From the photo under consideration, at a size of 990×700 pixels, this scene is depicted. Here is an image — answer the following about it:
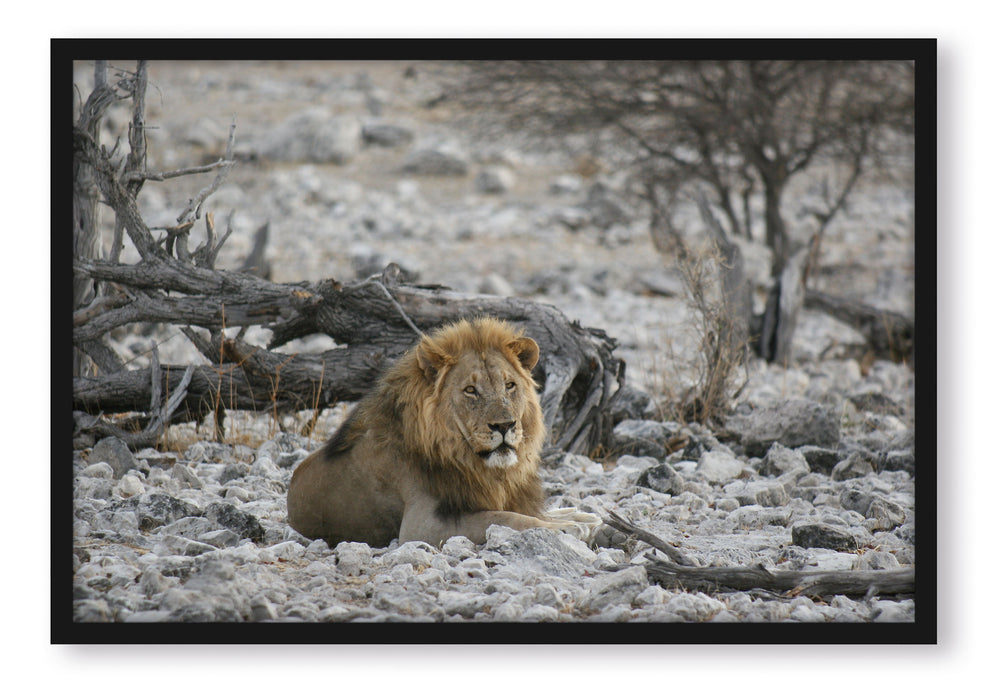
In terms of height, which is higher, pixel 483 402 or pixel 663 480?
pixel 483 402

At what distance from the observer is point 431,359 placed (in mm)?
4875

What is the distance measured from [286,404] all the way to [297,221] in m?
10.2

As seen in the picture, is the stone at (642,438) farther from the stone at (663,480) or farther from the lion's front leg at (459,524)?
the lion's front leg at (459,524)

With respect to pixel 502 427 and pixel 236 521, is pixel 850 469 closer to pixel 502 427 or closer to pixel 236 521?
pixel 502 427

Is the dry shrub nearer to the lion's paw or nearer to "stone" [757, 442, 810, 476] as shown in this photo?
"stone" [757, 442, 810, 476]

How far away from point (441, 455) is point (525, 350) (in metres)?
0.61

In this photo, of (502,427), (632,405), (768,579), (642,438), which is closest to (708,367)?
(632,405)

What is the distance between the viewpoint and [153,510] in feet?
17.3

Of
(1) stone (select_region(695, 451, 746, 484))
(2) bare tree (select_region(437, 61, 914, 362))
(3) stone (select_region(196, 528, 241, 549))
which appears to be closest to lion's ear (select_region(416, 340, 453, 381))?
(3) stone (select_region(196, 528, 241, 549))

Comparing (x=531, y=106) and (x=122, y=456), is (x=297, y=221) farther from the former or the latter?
(x=122, y=456)

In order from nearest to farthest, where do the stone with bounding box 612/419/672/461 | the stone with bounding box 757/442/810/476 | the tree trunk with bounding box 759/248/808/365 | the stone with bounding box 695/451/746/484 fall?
1. the stone with bounding box 695/451/746/484
2. the stone with bounding box 757/442/810/476
3. the stone with bounding box 612/419/672/461
4. the tree trunk with bounding box 759/248/808/365

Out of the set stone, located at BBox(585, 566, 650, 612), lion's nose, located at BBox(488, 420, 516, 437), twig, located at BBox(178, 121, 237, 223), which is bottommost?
stone, located at BBox(585, 566, 650, 612)

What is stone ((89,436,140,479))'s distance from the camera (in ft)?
20.5

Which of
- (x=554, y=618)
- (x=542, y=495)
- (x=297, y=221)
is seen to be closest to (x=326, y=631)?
(x=554, y=618)
